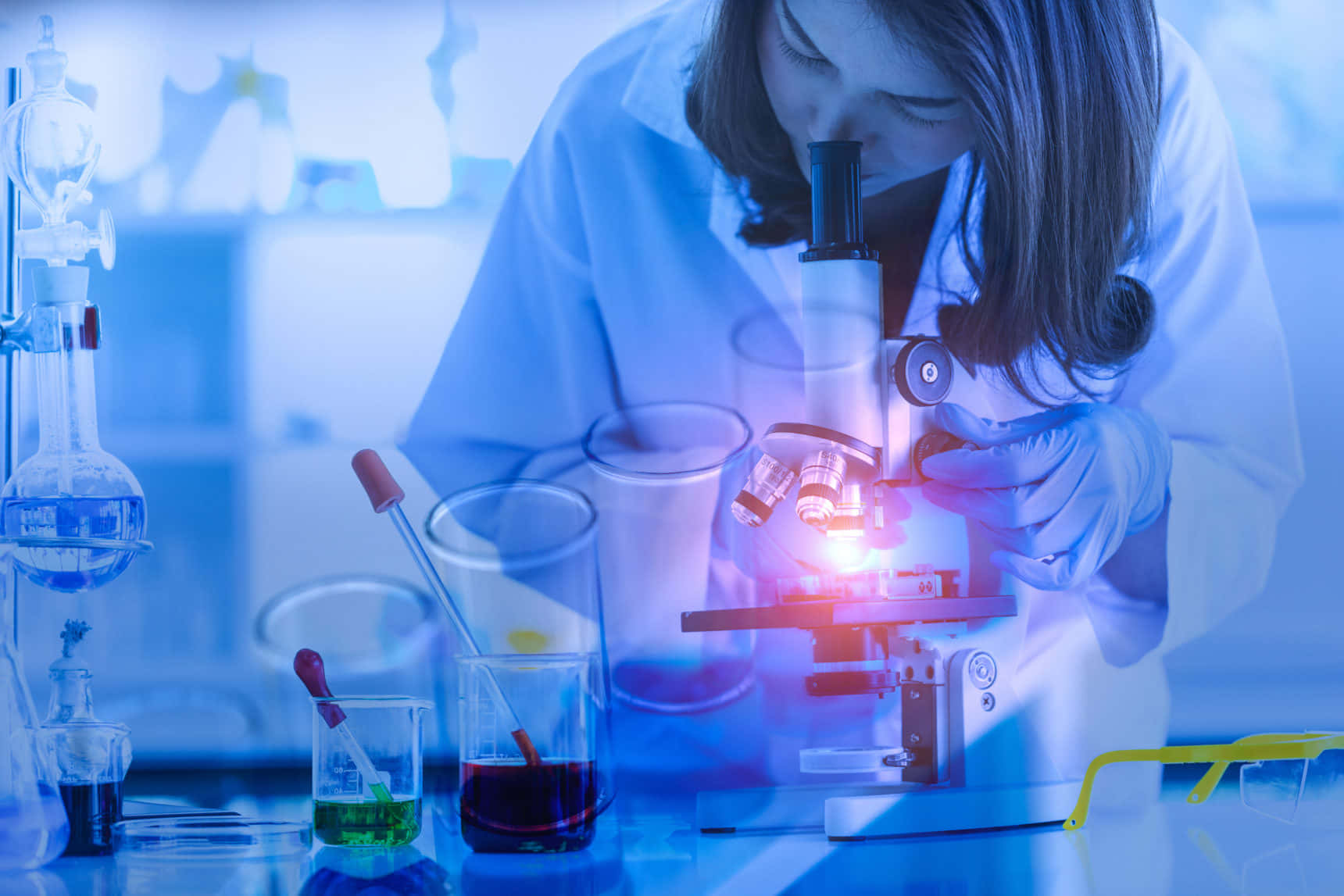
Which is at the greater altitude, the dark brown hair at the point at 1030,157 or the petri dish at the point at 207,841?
the dark brown hair at the point at 1030,157

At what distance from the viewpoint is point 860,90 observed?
4.24 feet

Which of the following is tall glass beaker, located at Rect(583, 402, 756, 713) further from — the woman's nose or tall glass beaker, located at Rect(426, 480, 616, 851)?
the woman's nose

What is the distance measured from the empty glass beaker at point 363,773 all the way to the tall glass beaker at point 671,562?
0.95 ft

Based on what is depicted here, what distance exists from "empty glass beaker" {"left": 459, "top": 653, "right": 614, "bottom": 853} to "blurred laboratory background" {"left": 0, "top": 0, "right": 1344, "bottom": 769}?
248mm

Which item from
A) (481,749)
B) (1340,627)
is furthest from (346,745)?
(1340,627)

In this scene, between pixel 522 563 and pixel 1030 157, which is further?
pixel 522 563

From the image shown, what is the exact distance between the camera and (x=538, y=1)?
1452 millimetres

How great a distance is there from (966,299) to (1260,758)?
0.60m

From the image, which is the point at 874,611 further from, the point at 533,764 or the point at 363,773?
the point at 363,773

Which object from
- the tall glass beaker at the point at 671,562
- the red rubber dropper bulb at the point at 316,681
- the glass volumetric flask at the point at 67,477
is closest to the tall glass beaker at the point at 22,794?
the glass volumetric flask at the point at 67,477

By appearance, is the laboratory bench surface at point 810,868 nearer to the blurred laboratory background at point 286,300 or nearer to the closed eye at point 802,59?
the blurred laboratory background at point 286,300

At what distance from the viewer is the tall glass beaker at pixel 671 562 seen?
141cm

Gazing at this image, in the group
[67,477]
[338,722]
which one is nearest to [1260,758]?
[338,722]

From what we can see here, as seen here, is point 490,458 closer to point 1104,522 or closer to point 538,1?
point 538,1
